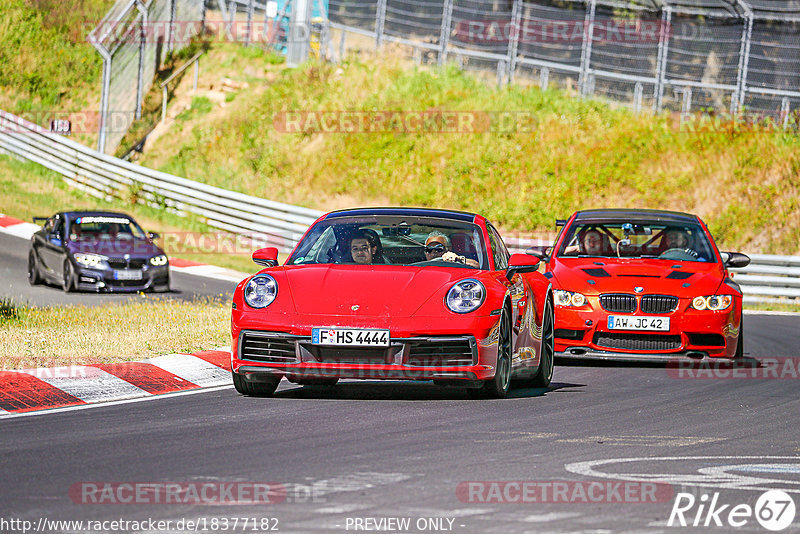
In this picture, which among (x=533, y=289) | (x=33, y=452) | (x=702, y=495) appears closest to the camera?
(x=702, y=495)

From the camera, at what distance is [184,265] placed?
2536 centimetres

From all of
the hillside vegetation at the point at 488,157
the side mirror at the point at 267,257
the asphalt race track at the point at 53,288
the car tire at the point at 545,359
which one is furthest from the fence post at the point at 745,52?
the side mirror at the point at 267,257

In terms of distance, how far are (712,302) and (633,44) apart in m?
18.5

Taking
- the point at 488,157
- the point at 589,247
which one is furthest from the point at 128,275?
the point at 488,157

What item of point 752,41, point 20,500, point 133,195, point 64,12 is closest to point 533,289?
point 20,500

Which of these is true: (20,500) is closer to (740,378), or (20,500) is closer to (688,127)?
(740,378)

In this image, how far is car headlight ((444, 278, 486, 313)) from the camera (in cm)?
877

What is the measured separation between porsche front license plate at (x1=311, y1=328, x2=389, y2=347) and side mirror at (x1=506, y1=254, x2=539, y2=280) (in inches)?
58.9

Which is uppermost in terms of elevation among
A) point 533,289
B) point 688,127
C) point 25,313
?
point 688,127

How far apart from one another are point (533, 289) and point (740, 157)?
20859mm

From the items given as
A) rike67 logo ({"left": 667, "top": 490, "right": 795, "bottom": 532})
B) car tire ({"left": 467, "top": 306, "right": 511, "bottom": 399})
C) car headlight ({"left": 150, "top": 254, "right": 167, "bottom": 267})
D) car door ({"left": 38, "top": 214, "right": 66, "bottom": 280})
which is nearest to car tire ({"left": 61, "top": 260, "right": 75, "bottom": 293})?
car door ({"left": 38, "top": 214, "right": 66, "bottom": 280})

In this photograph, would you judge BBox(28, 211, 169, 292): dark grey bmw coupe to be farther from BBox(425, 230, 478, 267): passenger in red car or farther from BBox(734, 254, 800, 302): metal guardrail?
BBox(425, 230, 478, 267): passenger in red car

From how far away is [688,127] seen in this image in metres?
31.4

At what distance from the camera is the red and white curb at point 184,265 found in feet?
78.8
